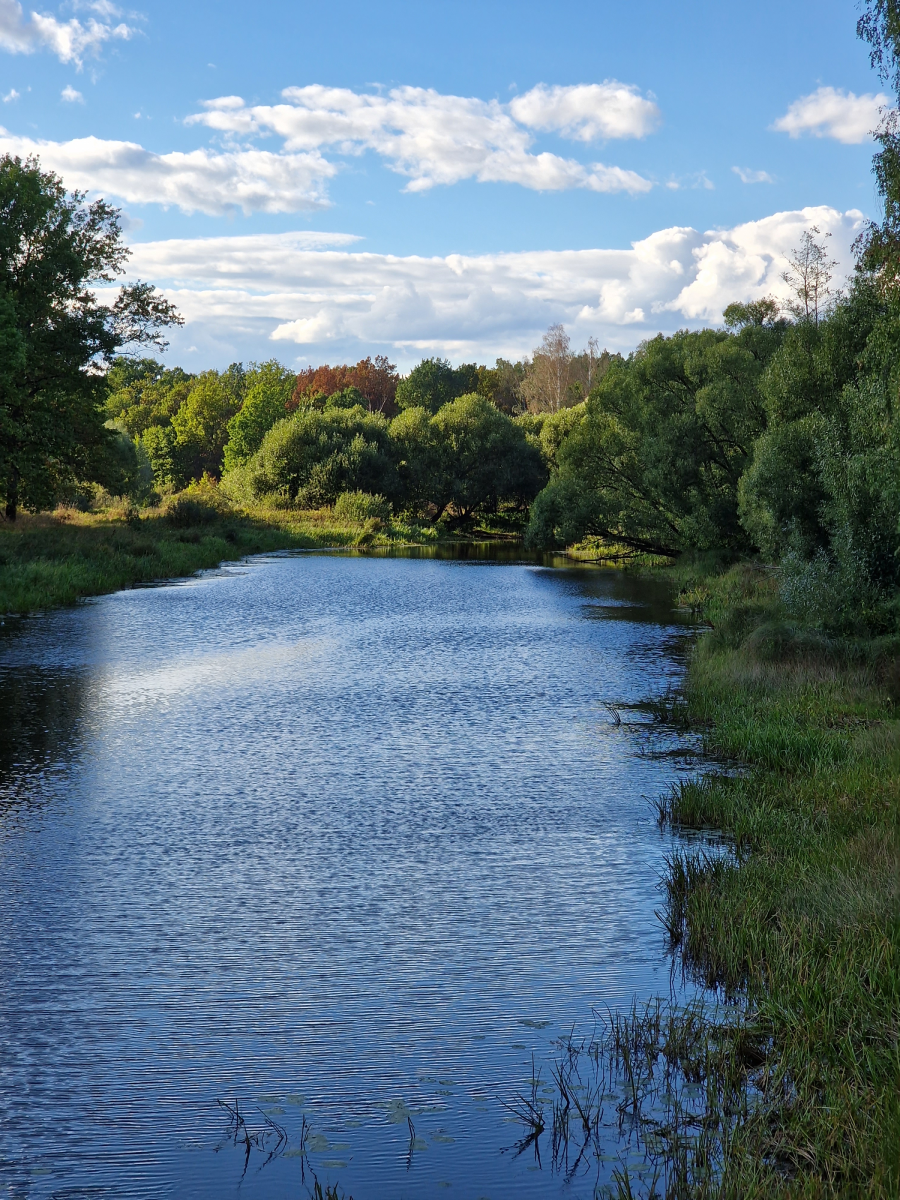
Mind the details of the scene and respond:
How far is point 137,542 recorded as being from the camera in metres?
40.2

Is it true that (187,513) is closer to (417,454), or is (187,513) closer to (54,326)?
(54,326)

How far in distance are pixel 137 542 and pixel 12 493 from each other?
15.2ft

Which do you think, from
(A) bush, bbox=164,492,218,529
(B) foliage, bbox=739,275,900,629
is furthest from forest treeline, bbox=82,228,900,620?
(A) bush, bbox=164,492,218,529

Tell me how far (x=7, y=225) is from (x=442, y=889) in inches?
1336

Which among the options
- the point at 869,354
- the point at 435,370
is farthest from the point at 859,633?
the point at 435,370

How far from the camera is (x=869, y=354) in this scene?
57.0ft

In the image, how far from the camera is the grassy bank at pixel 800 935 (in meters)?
4.87

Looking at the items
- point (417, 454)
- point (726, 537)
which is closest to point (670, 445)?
Answer: point (726, 537)

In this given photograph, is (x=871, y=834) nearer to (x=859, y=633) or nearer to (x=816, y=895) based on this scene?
(x=816, y=895)

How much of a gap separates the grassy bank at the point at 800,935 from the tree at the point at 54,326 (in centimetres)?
2690

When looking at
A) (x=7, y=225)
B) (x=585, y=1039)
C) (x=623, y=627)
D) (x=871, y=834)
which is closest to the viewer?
(x=585, y=1039)

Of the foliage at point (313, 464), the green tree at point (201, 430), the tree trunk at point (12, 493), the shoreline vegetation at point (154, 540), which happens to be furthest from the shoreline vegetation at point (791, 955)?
the green tree at point (201, 430)

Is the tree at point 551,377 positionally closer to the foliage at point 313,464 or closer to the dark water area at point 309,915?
the foliage at point 313,464

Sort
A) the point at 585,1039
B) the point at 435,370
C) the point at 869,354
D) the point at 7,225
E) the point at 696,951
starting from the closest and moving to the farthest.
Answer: the point at 585,1039 < the point at 696,951 < the point at 869,354 < the point at 7,225 < the point at 435,370
